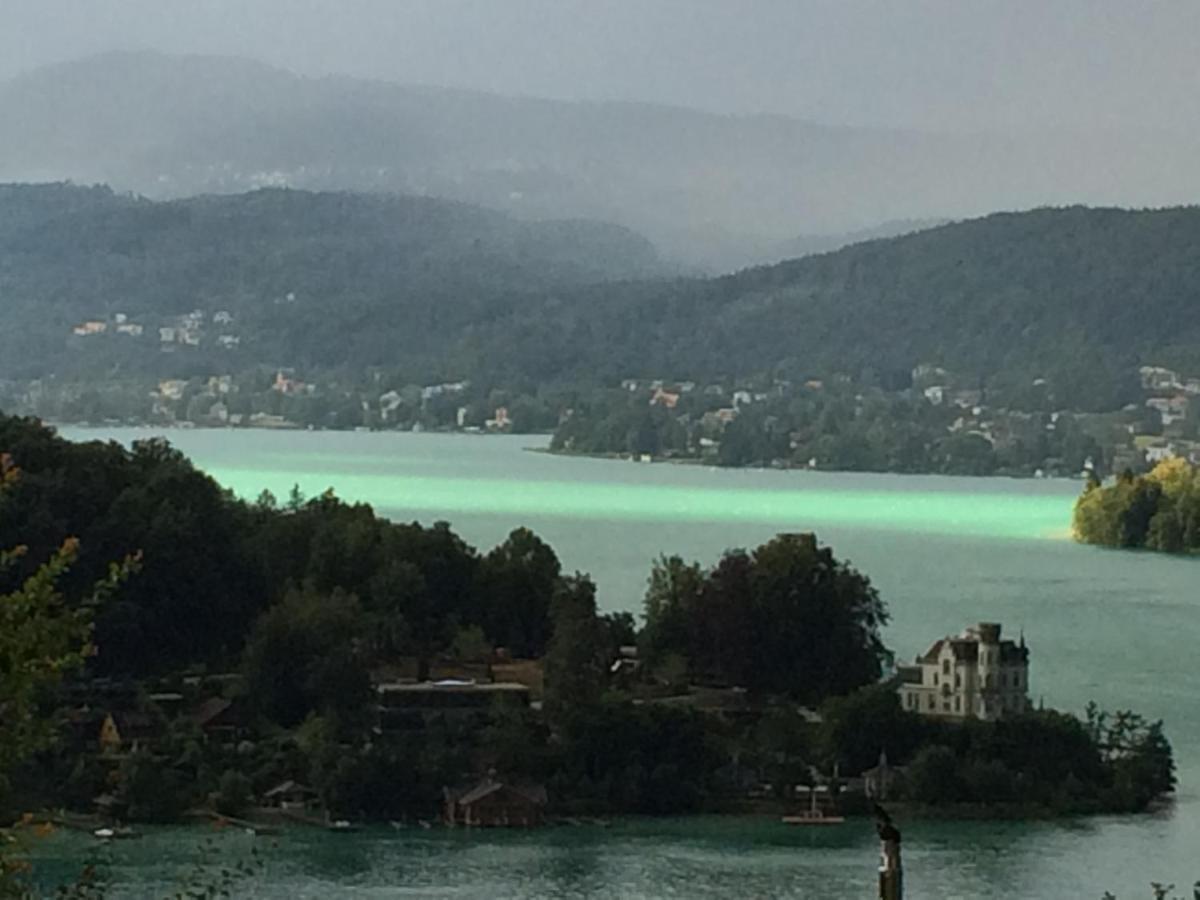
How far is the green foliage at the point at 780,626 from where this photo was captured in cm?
1274

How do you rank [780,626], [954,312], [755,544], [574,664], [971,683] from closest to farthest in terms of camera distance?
1. [574,664]
2. [971,683]
3. [780,626]
4. [755,544]
5. [954,312]

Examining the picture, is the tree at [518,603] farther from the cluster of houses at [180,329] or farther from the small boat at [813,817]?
the cluster of houses at [180,329]

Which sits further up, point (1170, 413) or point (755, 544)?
point (1170, 413)

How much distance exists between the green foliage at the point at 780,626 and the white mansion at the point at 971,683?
42 centimetres

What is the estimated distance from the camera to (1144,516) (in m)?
24.0

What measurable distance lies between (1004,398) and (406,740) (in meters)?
26.4

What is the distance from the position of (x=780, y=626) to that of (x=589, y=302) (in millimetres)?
31390

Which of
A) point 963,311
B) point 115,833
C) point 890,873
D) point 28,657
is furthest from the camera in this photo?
point 963,311

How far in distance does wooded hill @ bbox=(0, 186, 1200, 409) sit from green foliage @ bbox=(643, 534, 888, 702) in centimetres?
2337

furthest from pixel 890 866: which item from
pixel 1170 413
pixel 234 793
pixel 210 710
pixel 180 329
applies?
pixel 180 329

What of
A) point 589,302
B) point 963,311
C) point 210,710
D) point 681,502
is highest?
point 589,302

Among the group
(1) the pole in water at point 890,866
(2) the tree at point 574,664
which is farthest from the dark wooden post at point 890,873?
(2) the tree at point 574,664

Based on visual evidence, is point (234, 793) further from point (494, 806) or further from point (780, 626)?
point (780, 626)

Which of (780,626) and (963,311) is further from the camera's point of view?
(963,311)
